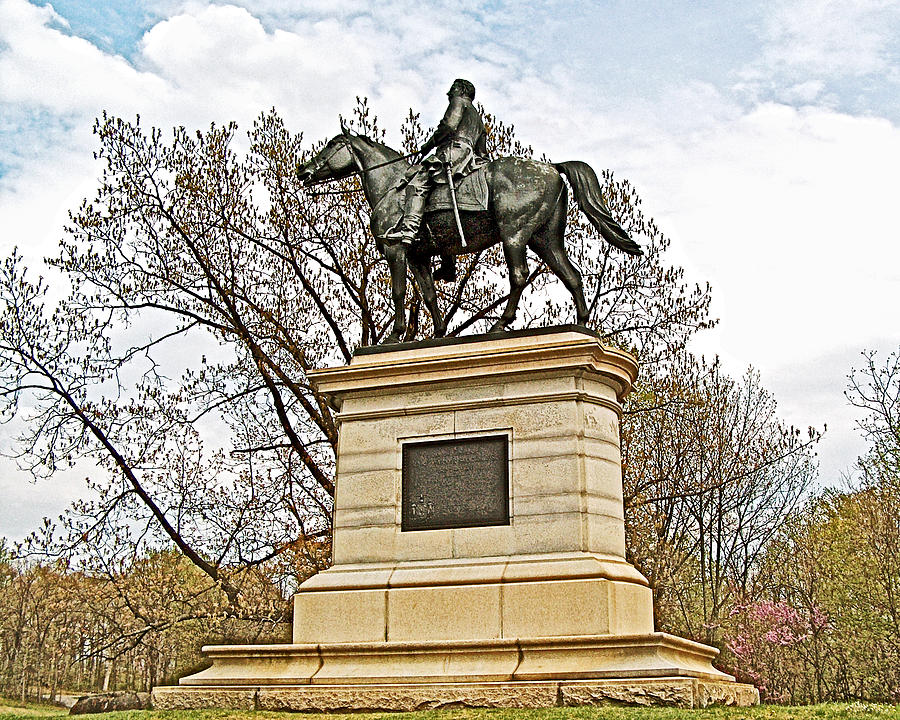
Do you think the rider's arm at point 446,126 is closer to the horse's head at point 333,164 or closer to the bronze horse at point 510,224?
the bronze horse at point 510,224

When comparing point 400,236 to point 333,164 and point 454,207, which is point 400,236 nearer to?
point 454,207

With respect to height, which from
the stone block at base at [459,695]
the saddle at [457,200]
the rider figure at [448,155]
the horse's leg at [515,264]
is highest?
the rider figure at [448,155]

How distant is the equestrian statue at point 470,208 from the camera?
1209cm

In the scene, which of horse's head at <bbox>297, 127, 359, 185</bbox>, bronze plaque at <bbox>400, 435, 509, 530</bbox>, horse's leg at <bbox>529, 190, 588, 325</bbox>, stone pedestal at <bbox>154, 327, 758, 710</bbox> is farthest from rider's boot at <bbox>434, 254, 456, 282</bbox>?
bronze plaque at <bbox>400, 435, 509, 530</bbox>

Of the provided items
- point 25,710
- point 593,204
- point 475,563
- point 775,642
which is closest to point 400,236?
point 593,204

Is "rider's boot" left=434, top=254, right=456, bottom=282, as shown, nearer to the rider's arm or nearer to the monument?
the monument

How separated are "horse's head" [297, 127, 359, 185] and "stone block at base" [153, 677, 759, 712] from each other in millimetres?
6522

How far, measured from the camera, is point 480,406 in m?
11.0

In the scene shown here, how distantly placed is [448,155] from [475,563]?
16.1ft

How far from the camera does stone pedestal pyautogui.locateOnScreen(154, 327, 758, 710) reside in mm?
9023

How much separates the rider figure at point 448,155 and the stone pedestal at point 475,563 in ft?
5.22

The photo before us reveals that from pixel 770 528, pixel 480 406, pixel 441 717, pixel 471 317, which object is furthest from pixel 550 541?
pixel 770 528

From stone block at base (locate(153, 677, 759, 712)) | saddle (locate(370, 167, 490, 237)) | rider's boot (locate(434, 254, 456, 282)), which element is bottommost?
stone block at base (locate(153, 677, 759, 712))

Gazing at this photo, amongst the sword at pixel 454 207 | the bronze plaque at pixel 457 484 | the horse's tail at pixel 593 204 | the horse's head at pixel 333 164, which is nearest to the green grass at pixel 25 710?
the bronze plaque at pixel 457 484
